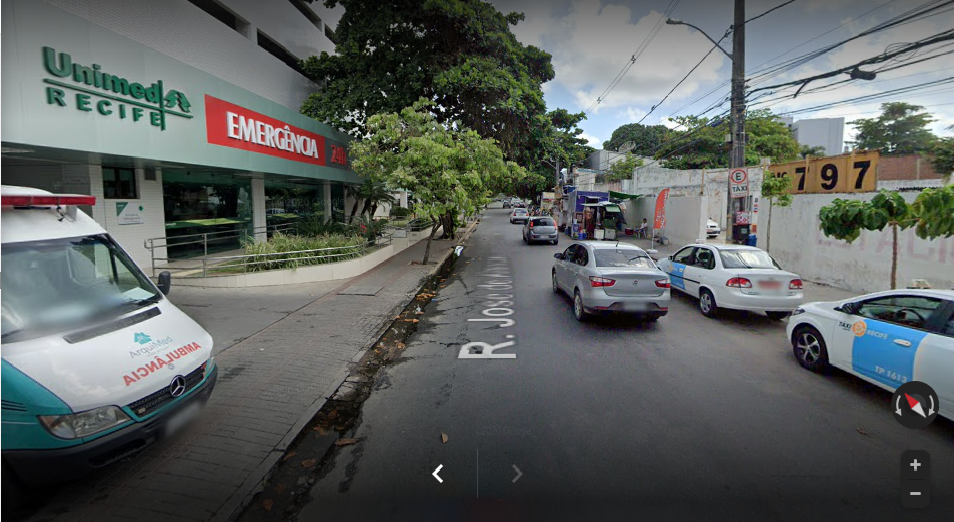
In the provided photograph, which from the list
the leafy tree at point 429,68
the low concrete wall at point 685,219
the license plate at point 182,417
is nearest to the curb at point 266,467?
the license plate at point 182,417

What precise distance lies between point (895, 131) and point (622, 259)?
44416mm

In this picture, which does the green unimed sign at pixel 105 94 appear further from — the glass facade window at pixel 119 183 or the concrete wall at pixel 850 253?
the concrete wall at pixel 850 253

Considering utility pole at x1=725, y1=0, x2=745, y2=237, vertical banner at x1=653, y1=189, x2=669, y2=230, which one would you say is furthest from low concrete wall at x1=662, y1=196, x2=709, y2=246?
utility pole at x1=725, y1=0, x2=745, y2=237

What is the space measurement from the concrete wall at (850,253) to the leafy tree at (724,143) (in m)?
25.5

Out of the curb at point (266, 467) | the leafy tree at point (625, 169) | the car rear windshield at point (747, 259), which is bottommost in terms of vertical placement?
the curb at point (266, 467)

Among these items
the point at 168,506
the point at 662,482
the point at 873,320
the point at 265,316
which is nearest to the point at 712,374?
the point at 873,320

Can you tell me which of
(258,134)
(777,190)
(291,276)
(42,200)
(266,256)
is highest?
(258,134)

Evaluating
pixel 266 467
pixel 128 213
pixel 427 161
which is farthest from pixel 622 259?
pixel 128 213

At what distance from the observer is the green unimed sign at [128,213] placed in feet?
37.6

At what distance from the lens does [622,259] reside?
8.48 meters

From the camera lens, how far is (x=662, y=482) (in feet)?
11.5

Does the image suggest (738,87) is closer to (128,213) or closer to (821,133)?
(128,213)

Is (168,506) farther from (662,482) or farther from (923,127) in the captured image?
(923,127)

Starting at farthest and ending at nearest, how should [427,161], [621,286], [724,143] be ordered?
1. [724,143]
2. [427,161]
3. [621,286]
